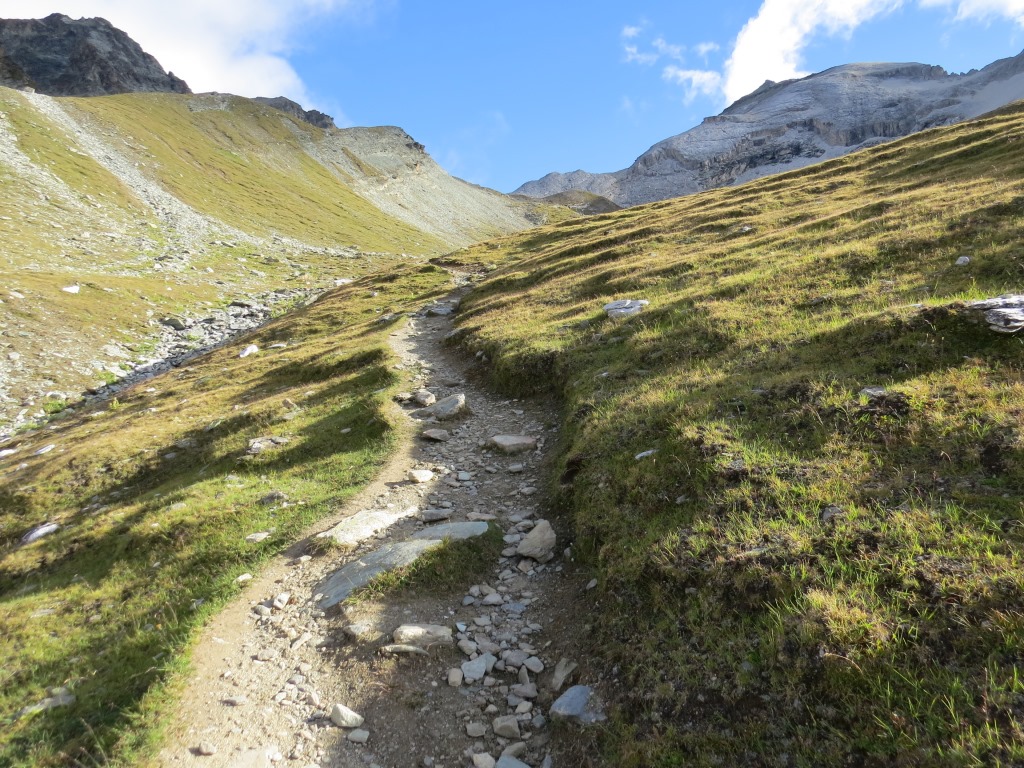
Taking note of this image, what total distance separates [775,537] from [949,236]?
1641 cm

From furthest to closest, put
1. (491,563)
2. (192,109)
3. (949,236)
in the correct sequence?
(192,109) → (949,236) → (491,563)

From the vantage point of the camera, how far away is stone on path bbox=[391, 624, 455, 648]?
26.2 ft

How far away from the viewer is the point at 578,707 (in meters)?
6.46

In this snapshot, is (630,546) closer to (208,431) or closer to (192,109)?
(208,431)

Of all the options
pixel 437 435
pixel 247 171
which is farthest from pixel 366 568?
pixel 247 171

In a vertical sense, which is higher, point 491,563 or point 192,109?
point 192,109

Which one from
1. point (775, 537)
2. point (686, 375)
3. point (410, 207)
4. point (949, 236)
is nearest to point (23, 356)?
point (686, 375)

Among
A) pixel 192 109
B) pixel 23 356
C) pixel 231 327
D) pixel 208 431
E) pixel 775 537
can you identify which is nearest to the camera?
pixel 775 537

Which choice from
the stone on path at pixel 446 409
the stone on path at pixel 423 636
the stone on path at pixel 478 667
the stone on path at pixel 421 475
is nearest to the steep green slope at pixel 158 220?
the stone on path at pixel 446 409

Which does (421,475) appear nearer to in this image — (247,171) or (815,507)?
(815,507)

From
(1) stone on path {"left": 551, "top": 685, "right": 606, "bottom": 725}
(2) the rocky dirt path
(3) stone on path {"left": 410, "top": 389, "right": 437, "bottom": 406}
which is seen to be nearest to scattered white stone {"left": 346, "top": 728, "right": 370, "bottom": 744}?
(2) the rocky dirt path

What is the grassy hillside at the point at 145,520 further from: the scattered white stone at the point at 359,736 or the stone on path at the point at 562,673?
the stone on path at the point at 562,673

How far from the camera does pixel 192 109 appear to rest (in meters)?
152

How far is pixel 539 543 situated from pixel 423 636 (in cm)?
290
